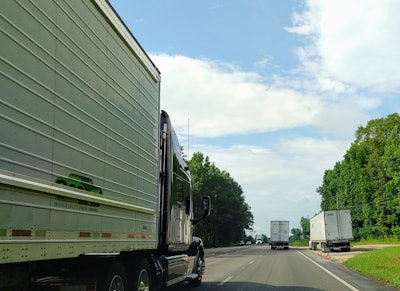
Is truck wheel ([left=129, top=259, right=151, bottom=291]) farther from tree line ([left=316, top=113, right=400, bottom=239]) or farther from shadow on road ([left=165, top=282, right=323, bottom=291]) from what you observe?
tree line ([left=316, top=113, right=400, bottom=239])

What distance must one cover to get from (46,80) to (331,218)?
41.7 m

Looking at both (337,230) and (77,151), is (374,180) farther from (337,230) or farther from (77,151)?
(77,151)

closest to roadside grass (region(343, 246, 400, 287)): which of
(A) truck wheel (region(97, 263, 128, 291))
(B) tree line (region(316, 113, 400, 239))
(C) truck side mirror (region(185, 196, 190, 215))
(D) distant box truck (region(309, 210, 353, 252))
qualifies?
(C) truck side mirror (region(185, 196, 190, 215))

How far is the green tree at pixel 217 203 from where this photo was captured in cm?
8544

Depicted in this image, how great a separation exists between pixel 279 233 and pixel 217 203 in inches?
1150

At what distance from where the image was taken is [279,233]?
60156 millimetres

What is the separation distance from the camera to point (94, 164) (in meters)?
5.89

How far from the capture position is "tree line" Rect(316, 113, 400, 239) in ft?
217

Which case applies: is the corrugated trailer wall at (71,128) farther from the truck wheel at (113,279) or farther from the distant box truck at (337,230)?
the distant box truck at (337,230)

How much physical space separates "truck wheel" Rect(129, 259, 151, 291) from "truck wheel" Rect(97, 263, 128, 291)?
467 millimetres

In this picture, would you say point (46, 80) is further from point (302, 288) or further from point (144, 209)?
point (302, 288)

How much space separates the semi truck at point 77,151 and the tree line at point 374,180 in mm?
60418

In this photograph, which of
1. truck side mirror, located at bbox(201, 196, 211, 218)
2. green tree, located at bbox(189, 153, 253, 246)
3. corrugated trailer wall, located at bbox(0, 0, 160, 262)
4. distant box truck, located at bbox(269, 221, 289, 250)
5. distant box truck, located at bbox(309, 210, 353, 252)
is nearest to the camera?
corrugated trailer wall, located at bbox(0, 0, 160, 262)

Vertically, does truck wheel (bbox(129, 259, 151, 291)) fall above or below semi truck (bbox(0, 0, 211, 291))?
below
